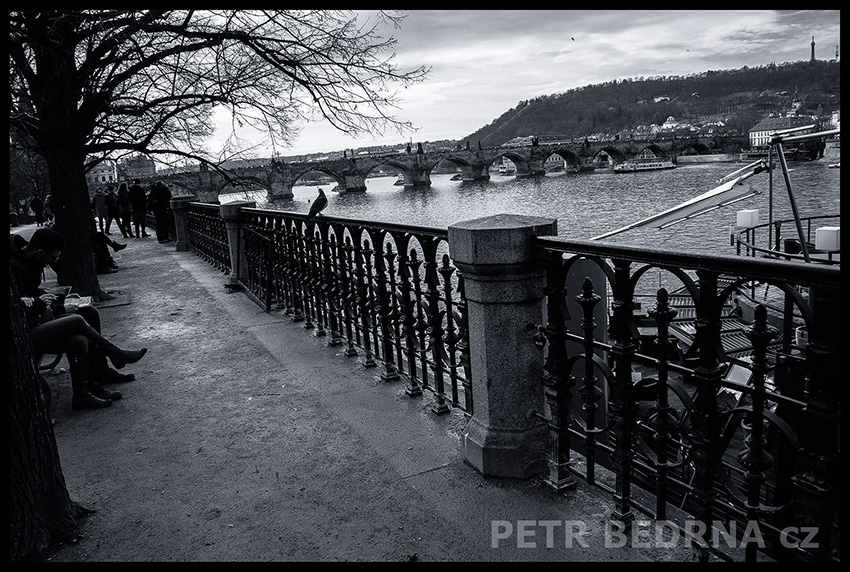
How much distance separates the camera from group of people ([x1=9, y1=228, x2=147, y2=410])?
4.68 m

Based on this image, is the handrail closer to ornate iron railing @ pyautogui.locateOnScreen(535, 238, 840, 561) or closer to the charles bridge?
ornate iron railing @ pyautogui.locateOnScreen(535, 238, 840, 561)

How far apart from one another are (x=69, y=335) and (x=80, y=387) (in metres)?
0.38

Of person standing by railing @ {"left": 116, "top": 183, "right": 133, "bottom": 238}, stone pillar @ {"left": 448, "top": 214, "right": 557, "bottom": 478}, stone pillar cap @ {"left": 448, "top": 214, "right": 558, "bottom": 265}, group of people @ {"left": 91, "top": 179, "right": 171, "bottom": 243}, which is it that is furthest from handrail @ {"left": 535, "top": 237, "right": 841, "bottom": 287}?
person standing by railing @ {"left": 116, "top": 183, "right": 133, "bottom": 238}

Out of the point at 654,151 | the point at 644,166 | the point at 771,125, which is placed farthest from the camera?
the point at 654,151

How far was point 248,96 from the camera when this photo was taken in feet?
37.8

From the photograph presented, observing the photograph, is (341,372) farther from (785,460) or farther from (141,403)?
(785,460)

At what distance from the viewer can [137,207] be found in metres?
21.7

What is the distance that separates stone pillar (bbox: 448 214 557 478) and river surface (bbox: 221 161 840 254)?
13.7 metres

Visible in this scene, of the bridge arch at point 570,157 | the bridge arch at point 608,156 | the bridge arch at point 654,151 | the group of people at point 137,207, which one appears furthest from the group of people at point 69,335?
the bridge arch at point 654,151

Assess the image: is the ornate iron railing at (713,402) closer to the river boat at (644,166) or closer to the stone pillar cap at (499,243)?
the stone pillar cap at (499,243)

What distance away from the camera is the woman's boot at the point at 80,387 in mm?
4801

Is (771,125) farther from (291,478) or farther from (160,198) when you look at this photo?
(291,478)

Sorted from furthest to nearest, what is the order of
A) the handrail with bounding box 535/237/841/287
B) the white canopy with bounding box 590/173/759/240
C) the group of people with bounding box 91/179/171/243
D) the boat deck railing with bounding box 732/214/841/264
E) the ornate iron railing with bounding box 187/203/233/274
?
the group of people with bounding box 91/179/171/243 < the white canopy with bounding box 590/173/759/240 < the ornate iron railing with bounding box 187/203/233/274 < the boat deck railing with bounding box 732/214/841/264 < the handrail with bounding box 535/237/841/287

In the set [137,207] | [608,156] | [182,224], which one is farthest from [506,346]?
[608,156]
